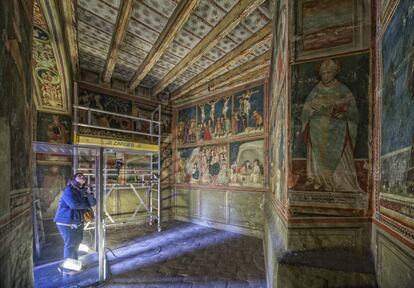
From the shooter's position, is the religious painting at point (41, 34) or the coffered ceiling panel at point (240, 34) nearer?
the religious painting at point (41, 34)

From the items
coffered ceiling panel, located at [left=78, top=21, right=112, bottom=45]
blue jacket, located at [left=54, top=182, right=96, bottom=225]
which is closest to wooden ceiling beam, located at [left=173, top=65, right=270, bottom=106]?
coffered ceiling panel, located at [left=78, top=21, right=112, bottom=45]

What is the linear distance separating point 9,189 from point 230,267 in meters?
4.11

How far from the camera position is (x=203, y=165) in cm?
793

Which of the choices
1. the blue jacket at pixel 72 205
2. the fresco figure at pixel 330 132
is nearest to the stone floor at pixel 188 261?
the blue jacket at pixel 72 205

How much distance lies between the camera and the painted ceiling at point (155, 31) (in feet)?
12.8

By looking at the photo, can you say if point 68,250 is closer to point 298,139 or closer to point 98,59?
point 298,139

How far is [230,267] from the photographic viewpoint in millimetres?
4188

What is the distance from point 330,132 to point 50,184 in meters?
7.64

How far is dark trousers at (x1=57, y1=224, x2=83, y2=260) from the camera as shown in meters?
3.72

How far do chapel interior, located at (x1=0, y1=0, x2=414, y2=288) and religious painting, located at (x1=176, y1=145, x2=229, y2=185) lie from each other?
0.06 metres

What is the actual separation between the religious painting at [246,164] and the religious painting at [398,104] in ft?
15.1

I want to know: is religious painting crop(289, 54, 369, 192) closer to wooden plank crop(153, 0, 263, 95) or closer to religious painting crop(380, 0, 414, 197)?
religious painting crop(380, 0, 414, 197)

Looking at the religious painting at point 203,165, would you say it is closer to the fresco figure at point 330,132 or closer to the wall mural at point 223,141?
the wall mural at point 223,141

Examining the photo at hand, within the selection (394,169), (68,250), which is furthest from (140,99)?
(394,169)
